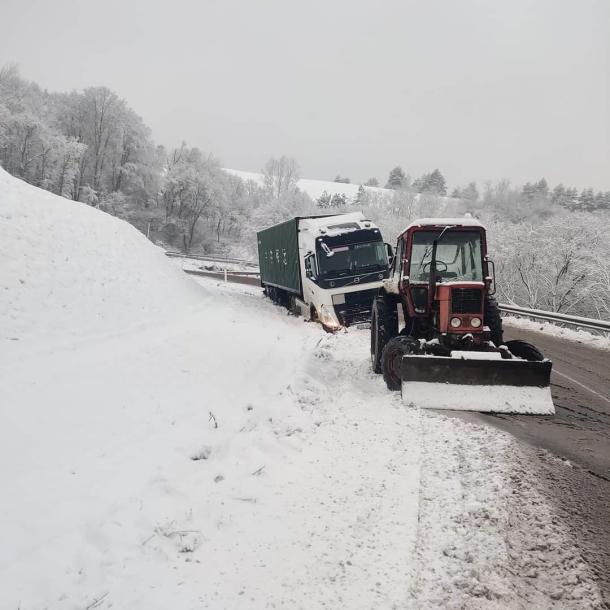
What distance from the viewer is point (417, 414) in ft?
19.1

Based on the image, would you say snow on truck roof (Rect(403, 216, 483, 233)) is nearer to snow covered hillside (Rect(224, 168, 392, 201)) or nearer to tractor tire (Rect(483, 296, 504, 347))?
tractor tire (Rect(483, 296, 504, 347))

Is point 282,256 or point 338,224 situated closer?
point 338,224

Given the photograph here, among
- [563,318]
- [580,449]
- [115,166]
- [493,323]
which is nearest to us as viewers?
[580,449]

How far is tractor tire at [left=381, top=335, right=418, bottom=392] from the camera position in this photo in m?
6.45

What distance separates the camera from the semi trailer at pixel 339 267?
1235cm

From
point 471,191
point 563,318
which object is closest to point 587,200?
point 471,191

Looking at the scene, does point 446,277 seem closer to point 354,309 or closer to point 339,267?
point 354,309

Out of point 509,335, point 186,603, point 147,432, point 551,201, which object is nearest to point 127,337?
point 147,432

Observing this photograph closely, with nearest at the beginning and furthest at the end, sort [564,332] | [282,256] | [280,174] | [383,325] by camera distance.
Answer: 1. [383,325]
2. [564,332]
3. [282,256]
4. [280,174]

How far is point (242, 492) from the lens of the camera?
3803 millimetres

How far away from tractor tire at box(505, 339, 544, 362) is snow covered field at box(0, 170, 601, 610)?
74.3 inches

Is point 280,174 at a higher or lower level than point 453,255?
higher

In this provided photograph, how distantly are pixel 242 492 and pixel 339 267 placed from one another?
9603 mm

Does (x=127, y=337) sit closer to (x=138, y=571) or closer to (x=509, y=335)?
(x=138, y=571)
